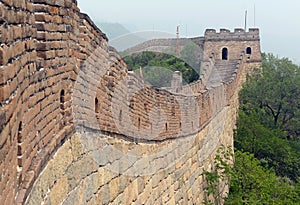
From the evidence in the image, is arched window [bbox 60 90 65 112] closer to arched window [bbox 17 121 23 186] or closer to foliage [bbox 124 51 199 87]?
arched window [bbox 17 121 23 186]

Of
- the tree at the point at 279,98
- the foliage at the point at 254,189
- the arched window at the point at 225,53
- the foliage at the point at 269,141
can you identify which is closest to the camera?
the foliage at the point at 254,189

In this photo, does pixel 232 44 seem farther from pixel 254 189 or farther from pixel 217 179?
pixel 217 179

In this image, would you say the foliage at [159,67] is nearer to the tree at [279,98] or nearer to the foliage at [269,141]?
the tree at [279,98]

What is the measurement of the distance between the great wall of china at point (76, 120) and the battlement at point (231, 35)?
88.1ft

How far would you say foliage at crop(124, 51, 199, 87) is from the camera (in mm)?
24422

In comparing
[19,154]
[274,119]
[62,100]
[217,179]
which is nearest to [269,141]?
[274,119]

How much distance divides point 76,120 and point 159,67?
2260 centimetres

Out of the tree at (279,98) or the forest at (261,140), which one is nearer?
the forest at (261,140)

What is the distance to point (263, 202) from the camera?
466 inches

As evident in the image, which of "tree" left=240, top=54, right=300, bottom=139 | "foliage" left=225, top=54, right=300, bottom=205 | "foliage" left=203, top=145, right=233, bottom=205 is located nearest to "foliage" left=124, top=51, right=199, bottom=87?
"tree" left=240, top=54, right=300, bottom=139

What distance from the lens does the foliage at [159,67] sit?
2442 centimetres

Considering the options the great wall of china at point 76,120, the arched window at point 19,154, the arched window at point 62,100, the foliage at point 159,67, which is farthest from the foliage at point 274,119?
the arched window at point 19,154

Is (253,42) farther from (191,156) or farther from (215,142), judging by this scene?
(191,156)

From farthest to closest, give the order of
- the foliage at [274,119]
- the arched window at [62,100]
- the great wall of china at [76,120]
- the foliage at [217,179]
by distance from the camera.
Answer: the foliage at [274,119], the foliage at [217,179], the arched window at [62,100], the great wall of china at [76,120]
